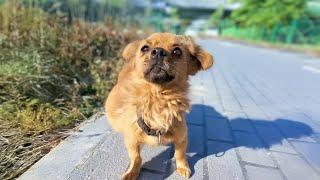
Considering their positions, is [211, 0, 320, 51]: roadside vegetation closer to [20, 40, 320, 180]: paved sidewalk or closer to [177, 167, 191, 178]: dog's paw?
[20, 40, 320, 180]: paved sidewalk

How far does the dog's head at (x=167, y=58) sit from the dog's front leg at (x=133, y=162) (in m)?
0.47

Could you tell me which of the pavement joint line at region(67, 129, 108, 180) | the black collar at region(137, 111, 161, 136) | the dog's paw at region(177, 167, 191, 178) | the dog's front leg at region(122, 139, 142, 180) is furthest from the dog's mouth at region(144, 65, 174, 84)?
the pavement joint line at region(67, 129, 108, 180)

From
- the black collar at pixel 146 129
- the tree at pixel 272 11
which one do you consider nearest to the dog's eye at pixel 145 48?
the black collar at pixel 146 129

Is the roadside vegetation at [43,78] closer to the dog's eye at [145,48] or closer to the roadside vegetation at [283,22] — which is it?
the dog's eye at [145,48]

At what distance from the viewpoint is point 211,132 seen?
11.4 ft

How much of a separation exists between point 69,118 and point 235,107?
2.07 m

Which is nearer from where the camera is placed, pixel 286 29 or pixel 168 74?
pixel 168 74

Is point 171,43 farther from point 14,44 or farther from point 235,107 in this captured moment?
point 14,44

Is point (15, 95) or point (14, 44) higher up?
point (14, 44)

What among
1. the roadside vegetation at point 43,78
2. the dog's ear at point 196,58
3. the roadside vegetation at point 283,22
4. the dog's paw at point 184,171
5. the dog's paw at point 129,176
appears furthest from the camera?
the roadside vegetation at point 283,22

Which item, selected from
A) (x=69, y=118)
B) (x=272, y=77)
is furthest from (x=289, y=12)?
(x=69, y=118)

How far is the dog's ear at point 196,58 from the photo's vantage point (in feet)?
8.84

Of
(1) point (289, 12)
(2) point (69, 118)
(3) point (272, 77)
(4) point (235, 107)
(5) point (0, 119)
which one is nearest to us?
(5) point (0, 119)

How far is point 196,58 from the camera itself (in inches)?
108
